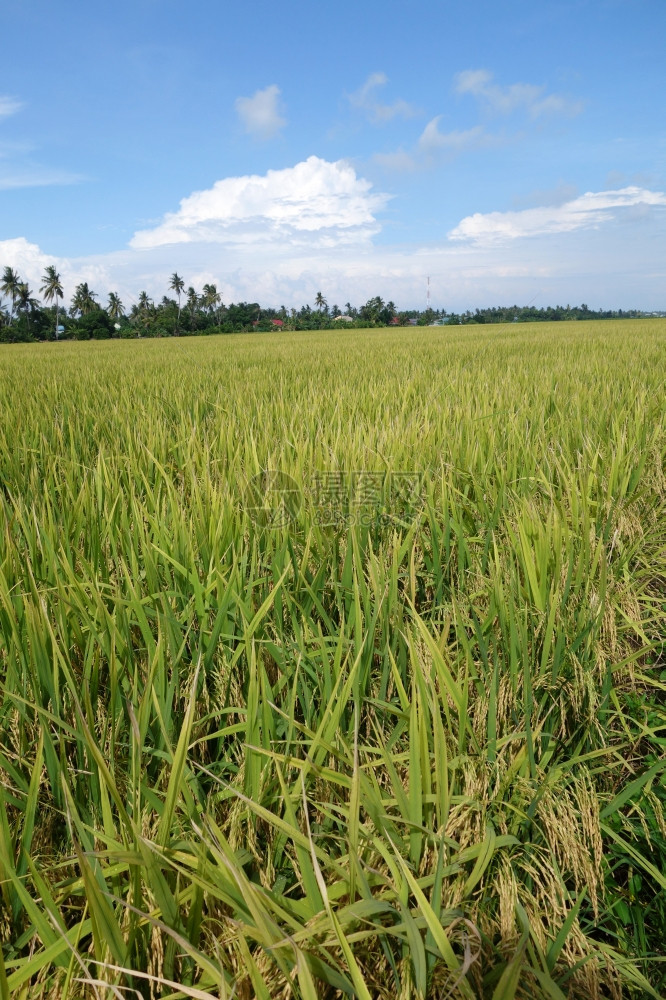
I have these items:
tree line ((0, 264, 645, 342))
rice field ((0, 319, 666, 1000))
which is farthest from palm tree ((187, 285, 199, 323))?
rice field ((0, 319, 666, 1000))

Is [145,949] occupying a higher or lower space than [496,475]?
lower

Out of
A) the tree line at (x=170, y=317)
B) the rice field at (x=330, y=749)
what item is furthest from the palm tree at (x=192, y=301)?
the rice field at (x=330, y=749)

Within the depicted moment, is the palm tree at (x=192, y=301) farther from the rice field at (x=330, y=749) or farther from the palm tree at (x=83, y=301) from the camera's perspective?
the rice field at (x=330, y=749)

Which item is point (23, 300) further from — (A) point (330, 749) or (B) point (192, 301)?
(A) point (330, 749)

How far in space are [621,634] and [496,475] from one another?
0.65m

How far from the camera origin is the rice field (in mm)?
562

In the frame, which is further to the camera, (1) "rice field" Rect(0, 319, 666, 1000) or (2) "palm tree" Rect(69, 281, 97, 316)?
(2) "palm tree" Rect(69, 281, 97, 316)

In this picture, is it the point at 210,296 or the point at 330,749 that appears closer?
the point at 330,749

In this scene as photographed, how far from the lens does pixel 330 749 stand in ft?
2.23

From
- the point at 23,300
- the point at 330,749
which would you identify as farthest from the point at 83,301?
the point at 330,749

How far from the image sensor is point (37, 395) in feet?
11.5

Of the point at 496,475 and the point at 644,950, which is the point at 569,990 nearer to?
the point at 644,950

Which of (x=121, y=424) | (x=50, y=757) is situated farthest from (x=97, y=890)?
(x=121, y=424)

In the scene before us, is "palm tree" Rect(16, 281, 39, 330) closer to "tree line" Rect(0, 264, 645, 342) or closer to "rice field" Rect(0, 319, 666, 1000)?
"tree line" Rect(0, 264, 645, 342)
